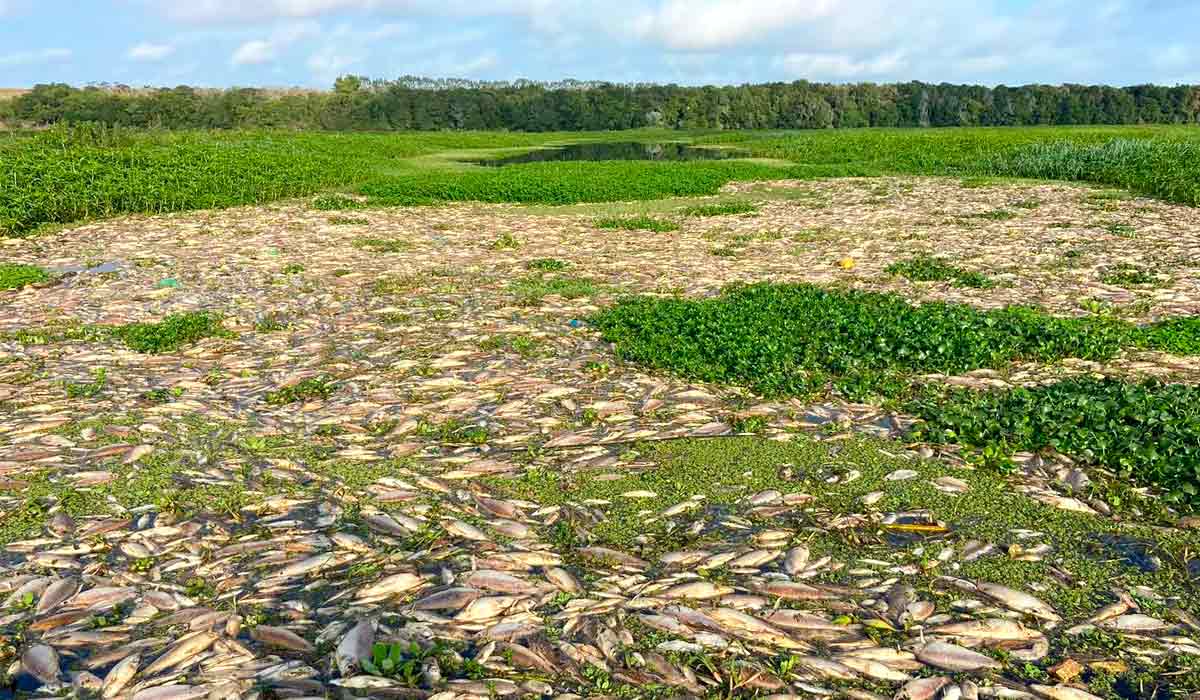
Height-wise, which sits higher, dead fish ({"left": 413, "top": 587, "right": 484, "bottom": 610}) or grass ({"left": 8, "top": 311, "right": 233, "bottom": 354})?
grass ({"left": 8, "top": 311, "right": 233, "bottom": 354})

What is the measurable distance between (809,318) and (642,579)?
242 inches

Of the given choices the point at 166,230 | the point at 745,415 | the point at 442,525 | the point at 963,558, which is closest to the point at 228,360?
the point at 442,525

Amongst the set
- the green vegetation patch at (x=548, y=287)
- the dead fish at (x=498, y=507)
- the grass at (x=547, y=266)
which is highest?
the grass at (x=547, y=266)

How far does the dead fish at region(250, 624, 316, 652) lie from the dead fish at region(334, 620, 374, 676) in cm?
18

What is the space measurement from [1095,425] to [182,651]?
6565 mm

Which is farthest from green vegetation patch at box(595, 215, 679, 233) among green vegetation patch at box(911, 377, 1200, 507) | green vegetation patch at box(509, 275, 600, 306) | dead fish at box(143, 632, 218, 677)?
dead fish at box(143, 632, 218, 677)

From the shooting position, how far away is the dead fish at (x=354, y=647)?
171 inches

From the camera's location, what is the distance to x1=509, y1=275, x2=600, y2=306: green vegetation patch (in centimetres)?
1300

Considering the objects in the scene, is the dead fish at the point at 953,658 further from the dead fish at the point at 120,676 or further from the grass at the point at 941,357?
the dead fish at the point at 120,676

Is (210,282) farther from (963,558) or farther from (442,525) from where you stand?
(963,558)

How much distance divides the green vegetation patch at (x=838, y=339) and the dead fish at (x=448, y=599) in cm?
418

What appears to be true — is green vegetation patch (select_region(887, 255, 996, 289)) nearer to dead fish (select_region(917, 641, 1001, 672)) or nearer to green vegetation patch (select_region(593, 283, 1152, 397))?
green vegetation patch (select_region(593, 283, 1152, 397))

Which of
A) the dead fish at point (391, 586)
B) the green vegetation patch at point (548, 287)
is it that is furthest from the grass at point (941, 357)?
the dead fish at point (391, 586)

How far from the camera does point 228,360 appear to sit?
987cm
